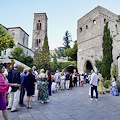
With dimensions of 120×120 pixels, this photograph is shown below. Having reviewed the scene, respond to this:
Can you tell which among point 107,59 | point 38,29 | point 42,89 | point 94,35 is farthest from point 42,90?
point 38,29

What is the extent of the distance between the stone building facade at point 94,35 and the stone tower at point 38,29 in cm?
2517

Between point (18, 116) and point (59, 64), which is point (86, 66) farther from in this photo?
point (18, 116)

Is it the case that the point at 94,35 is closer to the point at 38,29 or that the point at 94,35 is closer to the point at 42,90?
the point at 42,90

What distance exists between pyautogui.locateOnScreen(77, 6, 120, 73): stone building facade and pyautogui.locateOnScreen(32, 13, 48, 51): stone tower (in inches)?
991

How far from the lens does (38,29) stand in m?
49.1

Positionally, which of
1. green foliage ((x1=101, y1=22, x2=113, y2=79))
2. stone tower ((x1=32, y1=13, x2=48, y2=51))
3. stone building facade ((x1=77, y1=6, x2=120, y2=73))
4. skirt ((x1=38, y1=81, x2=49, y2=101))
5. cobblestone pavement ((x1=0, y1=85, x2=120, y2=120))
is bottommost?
cobblestone pavement ((x1=0, y1=85, x2=120, y2=120))

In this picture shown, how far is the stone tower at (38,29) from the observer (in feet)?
155

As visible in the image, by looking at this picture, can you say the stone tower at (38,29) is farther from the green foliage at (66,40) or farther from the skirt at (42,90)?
the skirt at (42,90)

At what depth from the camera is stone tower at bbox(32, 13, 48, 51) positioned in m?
47.1

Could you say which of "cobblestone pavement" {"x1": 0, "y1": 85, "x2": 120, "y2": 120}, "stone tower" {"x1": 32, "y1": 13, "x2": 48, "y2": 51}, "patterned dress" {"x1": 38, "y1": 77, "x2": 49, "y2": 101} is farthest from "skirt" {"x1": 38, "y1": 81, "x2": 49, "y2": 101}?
"stone tower" {"x1": 32, "y1": 13, "x2": 48, "y2": 51}

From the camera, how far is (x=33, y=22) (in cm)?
4978

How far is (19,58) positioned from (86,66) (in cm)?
1656

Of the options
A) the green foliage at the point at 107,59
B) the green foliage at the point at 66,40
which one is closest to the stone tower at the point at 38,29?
the green foliage at the point at 66,40

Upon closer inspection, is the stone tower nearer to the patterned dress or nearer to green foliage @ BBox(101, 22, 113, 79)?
green foliage @ BBox(101, 22, 113, 79)
